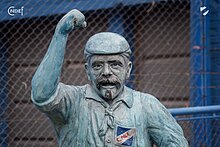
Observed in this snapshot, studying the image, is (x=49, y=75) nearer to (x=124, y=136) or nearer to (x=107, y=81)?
(x=107, y=81)

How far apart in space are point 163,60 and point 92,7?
0.89 meters

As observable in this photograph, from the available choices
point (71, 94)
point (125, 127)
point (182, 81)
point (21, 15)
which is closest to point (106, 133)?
point (125, 127)

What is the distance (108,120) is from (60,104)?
0.75ft

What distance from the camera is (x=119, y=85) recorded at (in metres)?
2.41

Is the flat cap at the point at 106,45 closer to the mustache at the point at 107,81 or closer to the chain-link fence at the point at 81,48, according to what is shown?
the mustache at the point at 107,81

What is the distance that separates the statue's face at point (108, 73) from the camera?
2367 millimetres

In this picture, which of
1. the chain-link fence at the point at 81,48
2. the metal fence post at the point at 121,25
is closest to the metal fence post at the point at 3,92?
the chain-link fence at the point at 81,48

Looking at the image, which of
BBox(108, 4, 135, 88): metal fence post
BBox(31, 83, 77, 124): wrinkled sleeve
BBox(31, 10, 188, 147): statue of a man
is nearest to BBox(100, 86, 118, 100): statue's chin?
BBox(31, 10, 188, 147): statue of a man

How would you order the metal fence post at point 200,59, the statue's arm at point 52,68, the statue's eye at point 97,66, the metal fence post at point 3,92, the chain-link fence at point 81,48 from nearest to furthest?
the statue's arm at point 52,68 < the statue's eye at point 97,66 < the metal fence post at point 200,59 < the chain-link fence at point 81,48 < the metal fence post at point 3,92

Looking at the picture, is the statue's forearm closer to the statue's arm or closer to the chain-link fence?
the statue's arm

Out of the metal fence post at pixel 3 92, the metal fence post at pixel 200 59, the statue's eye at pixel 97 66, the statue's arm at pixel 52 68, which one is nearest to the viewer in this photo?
the statue's arm at pixel 52 68

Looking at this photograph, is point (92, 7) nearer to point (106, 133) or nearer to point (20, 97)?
point (20, 97)

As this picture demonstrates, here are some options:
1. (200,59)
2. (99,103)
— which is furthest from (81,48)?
(99,103)

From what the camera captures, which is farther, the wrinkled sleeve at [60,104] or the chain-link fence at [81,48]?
the chain-link fence at [81,48]
